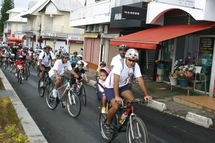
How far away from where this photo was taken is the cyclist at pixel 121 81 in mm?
5270

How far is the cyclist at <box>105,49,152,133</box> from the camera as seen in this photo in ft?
17.3

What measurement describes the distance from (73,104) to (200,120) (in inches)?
130

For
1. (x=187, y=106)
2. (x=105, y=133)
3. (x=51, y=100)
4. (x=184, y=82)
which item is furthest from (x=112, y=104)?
(x=184, y=82)

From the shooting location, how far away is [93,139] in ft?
20.5

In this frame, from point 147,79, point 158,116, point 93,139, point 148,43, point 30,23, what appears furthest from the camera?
point 30,23

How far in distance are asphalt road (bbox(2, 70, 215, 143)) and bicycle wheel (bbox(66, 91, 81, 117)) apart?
0.14m

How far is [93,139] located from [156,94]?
267 inches

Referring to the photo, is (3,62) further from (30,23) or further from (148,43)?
(30,23)

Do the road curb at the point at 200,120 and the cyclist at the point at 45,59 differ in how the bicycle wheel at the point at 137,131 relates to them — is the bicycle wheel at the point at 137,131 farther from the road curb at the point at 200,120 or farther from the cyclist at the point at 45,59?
the cyclist at the point at 45,59

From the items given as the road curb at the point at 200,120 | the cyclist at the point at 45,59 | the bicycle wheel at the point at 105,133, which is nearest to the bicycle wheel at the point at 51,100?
the cyclist at the point at 45,59

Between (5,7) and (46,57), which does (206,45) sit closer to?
(46,57)

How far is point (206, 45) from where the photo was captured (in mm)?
13070

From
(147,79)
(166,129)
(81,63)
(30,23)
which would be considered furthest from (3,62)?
(30,23)

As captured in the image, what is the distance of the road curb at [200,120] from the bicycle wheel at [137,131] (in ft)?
11.6
